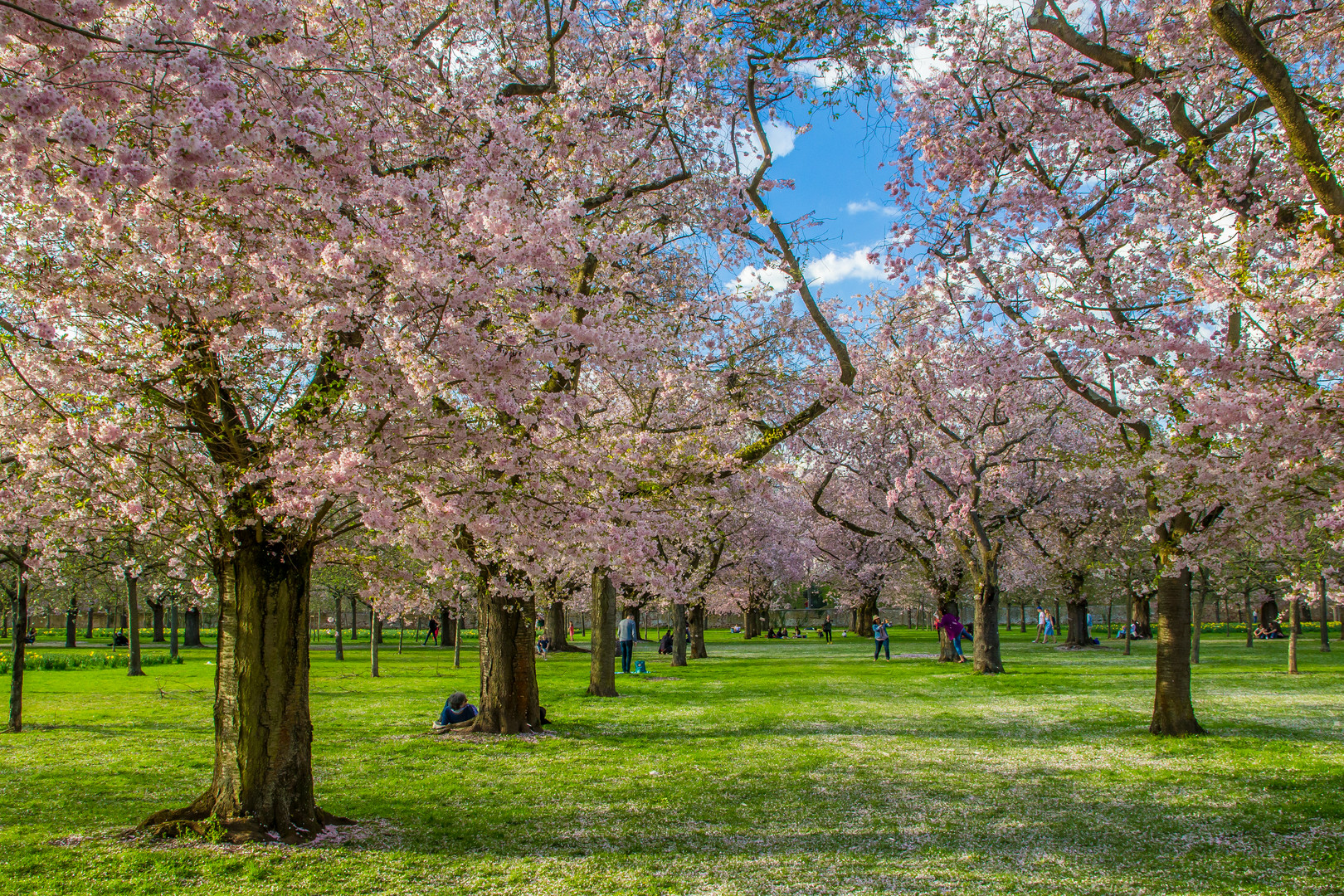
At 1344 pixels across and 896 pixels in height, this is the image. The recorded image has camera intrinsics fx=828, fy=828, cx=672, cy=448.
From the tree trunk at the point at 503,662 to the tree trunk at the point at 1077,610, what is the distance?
29545 millimetres

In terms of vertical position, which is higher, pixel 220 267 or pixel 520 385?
pixel 220 267

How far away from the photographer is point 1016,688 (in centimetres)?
1919

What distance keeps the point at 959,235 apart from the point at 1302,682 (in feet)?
54.2

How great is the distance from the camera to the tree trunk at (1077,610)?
35.6 metres

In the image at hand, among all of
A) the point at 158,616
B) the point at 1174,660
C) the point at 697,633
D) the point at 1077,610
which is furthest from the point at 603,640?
the point at 158,616

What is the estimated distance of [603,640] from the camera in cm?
1827

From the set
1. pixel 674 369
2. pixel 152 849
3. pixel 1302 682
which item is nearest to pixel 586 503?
pixel 152 849

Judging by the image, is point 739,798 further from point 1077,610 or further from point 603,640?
point 1077,610

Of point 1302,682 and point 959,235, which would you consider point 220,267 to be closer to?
point 959,235

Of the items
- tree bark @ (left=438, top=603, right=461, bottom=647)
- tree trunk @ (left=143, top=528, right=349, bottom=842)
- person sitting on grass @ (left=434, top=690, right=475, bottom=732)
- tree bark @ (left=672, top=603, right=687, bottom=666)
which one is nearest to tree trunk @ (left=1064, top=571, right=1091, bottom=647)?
tree bark @ (left=672, top=603, right=687, bottom=666)

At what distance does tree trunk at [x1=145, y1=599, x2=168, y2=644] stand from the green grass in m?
19.1

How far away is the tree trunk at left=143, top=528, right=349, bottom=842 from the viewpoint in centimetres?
679

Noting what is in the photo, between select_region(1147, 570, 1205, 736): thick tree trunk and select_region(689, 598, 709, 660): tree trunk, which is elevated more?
select_region(1147, 570, 1205, 736): thick tree trunk

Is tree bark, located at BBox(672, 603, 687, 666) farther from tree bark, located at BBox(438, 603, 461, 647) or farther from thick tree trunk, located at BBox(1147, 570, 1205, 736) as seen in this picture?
tree bark, located at BBox(438, 603, 461, 647)
